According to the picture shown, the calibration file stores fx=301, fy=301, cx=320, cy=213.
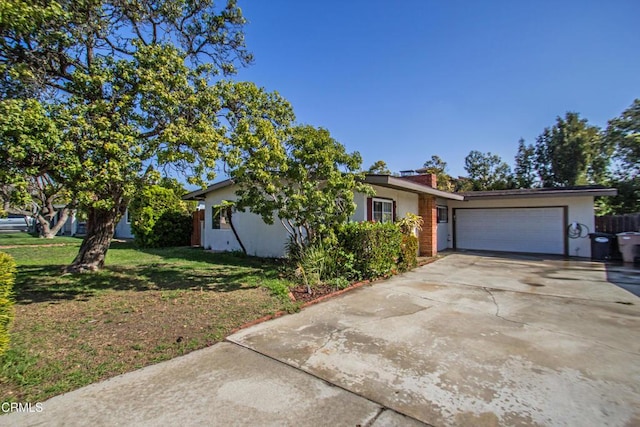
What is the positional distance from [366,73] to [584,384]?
34.3 ft

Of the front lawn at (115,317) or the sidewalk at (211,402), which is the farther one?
the front lawn at (115,317)

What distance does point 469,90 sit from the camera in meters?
10.9

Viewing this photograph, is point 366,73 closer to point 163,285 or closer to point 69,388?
point 163,285

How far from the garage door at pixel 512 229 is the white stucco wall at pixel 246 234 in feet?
33.4

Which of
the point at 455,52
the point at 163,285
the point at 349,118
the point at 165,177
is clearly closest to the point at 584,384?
the point at 165,177

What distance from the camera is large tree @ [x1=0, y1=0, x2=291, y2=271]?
4.55 meters

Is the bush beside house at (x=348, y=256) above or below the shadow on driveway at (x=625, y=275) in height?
above

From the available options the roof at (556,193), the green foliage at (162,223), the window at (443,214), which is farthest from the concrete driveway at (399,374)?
the green foliage at (162,223)

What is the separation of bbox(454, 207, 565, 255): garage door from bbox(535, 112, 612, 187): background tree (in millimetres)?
Answer: 14257

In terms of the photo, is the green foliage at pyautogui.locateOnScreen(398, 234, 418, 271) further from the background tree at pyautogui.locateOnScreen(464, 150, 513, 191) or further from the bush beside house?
the background tree at pyautogui.locateOnScreen(464, 150, 513, 191)

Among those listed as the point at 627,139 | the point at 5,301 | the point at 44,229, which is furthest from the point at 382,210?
the point at 44,229

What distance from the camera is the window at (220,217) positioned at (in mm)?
13227

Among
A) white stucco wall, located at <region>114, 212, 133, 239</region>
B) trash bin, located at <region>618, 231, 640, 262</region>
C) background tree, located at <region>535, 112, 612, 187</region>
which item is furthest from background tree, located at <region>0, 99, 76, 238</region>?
background tree, located at <region>535, 112, 612, 187</region>

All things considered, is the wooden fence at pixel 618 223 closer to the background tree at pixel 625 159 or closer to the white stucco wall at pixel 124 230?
the background tree at pixel 625 159
